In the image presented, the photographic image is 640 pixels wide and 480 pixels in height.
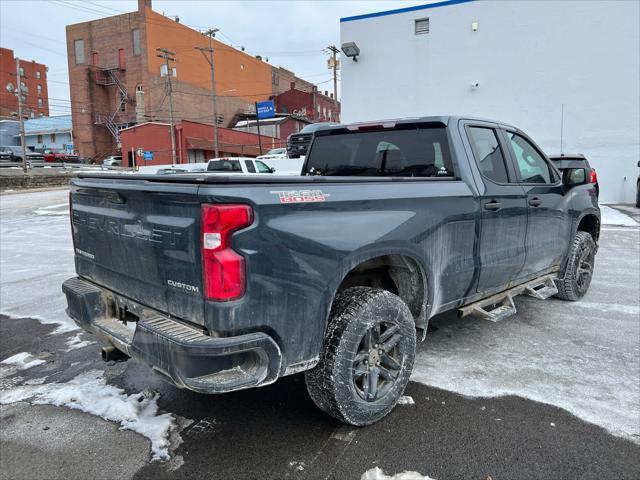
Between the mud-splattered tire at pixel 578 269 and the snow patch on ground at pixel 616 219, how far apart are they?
686 centimetres

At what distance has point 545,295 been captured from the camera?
15.2ft

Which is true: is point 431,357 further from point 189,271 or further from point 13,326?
point 13,326

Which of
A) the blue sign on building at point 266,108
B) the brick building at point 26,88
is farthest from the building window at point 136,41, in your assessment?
the brick building at point 26,88

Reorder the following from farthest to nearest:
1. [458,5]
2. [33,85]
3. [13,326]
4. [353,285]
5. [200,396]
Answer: [33,85]
[458,5]
[13,326]
[200,396]
[353,285]

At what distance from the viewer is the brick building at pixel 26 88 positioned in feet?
243

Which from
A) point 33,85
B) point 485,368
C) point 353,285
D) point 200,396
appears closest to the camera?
point 353,285

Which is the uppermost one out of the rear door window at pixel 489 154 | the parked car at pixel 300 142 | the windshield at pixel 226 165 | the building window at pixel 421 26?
the building window at pixel 421 26

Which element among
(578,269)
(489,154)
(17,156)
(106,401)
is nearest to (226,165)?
(578,269)

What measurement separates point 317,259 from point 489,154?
2.22m

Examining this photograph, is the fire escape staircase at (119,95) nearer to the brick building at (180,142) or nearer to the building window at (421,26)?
the brick building at (180,142)

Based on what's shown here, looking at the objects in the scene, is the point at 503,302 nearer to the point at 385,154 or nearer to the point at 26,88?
the point at 385,154

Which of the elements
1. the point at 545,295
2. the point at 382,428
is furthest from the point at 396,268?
the point at 545,295

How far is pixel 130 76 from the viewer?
2151 inches

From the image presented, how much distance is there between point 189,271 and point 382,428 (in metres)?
1.55
